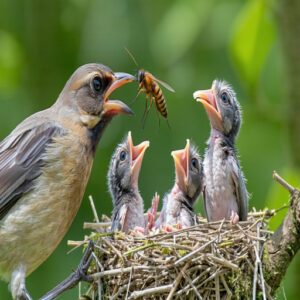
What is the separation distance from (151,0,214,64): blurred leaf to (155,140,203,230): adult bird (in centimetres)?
407

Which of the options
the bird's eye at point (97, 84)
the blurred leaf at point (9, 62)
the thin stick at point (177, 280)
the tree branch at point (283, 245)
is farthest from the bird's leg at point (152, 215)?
the blurred leaf at point (9, 62)

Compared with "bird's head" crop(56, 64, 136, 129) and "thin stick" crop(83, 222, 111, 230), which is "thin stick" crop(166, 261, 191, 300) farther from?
"bird's head" crop(56, 64, 136, 129)

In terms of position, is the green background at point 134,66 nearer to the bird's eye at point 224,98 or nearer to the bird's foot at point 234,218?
the bird's eye at point 224,98

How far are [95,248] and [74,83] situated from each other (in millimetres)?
1532

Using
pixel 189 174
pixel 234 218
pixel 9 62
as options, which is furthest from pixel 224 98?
pixel 9 62

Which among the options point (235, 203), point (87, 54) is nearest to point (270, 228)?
point (235, 203)

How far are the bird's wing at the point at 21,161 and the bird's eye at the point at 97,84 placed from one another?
448 mm

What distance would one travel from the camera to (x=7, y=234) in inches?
395

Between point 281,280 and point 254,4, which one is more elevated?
point 254,4

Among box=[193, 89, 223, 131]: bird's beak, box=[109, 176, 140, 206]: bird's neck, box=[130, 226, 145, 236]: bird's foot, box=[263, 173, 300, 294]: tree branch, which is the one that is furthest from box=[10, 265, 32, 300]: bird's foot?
box=[263, 173, 300, 294]: tree branch

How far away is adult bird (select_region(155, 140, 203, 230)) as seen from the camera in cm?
1038

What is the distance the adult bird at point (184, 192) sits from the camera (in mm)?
10375

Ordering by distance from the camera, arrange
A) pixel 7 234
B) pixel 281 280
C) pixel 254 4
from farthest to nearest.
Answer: pixel 254 4
pixel 7 234
pixel 281 280

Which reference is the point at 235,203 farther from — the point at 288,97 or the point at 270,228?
the point at 288,97
